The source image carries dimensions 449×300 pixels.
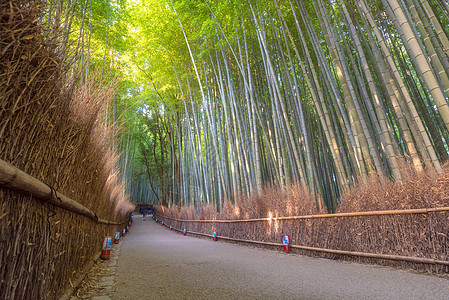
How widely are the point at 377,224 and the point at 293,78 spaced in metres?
3.19

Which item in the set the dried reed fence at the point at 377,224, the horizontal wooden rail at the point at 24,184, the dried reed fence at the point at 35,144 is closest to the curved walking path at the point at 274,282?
the dried reed fence at the point at 377,224

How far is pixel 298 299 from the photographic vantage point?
145 centimetres

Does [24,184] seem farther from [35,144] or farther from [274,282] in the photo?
[274,282]

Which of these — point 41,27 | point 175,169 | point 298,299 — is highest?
point 175,169

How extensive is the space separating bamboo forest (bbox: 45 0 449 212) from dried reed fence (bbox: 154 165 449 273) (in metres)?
0.22

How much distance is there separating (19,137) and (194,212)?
21.1 ft

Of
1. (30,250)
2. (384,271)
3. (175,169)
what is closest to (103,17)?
(30,250)

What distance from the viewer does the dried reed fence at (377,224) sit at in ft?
6.43

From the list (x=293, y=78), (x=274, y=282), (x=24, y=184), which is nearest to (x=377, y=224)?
(x=274, y=282)

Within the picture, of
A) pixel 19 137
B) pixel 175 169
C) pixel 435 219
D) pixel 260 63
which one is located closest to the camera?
pixel 19 137

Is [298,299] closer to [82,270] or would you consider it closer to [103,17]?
[82,270]

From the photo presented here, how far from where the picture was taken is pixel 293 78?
15.6 ft

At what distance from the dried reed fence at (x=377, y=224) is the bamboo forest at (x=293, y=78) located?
0.72ft

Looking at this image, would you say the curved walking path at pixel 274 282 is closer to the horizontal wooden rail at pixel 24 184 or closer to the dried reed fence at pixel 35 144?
the dried reed fence at pixel 35 144
